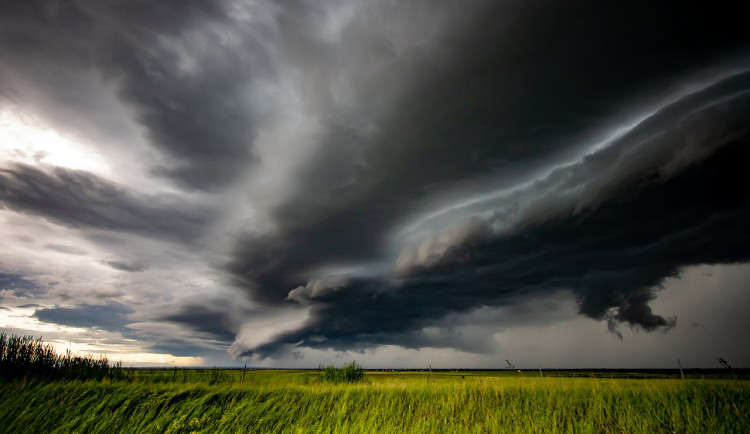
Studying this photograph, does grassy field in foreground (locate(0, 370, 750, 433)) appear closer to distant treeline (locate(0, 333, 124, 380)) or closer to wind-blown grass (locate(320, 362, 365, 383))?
distant treeline (locate(0, 333, 124, 380))

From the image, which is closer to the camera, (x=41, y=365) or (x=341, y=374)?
(x=41, y=365)

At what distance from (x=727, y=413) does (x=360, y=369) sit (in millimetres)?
31408

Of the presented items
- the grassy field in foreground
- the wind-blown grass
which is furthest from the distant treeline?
the wind-blown grass

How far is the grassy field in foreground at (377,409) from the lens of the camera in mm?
10586

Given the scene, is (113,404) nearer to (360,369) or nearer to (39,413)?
(39,413)

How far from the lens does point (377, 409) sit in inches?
499

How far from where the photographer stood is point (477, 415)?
1281 cm

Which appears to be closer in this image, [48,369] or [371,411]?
[371,411]

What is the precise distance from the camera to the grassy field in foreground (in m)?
10.6

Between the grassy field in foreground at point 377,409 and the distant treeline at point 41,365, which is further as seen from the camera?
the distant treeline at point 41,365

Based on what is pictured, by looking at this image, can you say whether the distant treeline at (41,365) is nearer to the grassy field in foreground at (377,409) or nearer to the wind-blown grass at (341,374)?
the grassy field in foreground at (377,409)

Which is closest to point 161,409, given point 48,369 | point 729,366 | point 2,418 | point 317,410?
point 2,418

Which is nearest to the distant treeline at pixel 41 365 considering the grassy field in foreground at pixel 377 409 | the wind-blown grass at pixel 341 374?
the grassy field in foreground at pixel 377 409

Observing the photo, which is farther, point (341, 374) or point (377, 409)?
point (341, 374)
